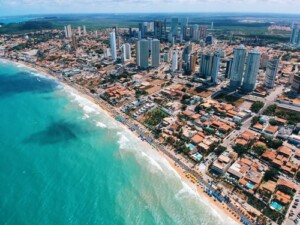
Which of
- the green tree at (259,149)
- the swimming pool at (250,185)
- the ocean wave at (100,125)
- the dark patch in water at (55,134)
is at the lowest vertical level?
the dark patch in water at (55,134)

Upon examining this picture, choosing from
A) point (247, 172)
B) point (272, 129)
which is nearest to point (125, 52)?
point (272, 129)

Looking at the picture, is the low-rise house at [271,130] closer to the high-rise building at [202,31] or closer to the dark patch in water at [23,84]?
the dark patch in water at [23,84]

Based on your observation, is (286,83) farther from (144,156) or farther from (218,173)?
(144,156)

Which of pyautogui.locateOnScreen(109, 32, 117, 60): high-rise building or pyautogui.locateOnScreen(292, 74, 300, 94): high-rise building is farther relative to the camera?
pyautogui.locateOnScreen(109, 32, 117, 60): high-rise building

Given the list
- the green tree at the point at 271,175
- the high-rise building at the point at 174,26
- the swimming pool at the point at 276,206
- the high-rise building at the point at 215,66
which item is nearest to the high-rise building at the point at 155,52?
the high-rise building at the point at 215,66

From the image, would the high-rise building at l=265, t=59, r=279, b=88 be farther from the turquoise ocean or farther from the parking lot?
the turquoise ocean

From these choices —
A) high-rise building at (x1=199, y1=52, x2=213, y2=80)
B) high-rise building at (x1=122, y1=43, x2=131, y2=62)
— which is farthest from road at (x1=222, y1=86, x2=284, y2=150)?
high-rise building at (x1=122, y1=43, x2=131, y2=62)

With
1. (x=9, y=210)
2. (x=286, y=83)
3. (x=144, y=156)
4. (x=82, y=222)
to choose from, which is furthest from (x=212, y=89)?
(x=9, y=210)
